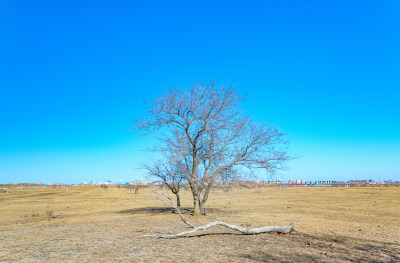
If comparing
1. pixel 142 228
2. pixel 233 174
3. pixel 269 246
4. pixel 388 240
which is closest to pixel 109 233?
pixel 142 228

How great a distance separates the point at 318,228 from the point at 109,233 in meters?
8.66

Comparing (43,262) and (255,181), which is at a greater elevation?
(255,181)

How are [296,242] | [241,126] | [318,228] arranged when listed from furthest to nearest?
[241,126] < [318,228] < [296,242]

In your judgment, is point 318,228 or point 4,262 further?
point 318,228

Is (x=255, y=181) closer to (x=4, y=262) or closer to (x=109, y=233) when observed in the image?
(x=109, y=233)

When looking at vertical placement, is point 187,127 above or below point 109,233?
above

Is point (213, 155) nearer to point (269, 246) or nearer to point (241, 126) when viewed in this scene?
point (241, 126)

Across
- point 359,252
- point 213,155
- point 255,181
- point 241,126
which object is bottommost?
point 359,252

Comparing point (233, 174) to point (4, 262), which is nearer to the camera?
point (4, 262)

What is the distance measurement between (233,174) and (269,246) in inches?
309

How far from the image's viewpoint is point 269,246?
9.59 metres

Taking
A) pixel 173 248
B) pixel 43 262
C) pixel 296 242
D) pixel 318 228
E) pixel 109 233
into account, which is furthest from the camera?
pixel 318 228

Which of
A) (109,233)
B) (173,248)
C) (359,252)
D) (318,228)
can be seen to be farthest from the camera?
(318,228)

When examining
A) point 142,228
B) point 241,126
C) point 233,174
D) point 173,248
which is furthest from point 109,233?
point 241,126
